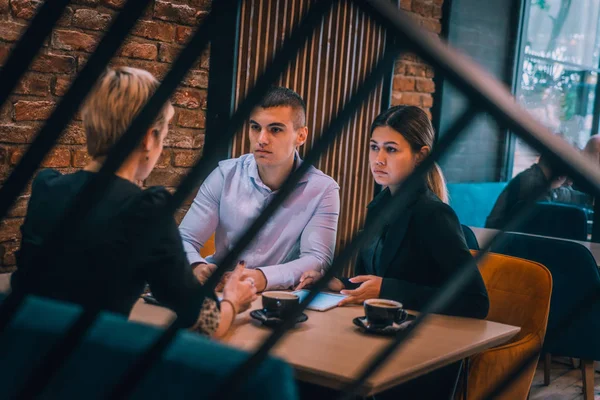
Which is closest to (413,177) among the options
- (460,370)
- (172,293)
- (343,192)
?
(172,293)

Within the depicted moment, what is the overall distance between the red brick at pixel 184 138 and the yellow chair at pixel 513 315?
1523mm

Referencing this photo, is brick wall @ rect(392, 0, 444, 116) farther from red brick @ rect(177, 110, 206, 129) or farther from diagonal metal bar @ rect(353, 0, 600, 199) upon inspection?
diagonal metal bar @ rect(353, 0, 600, 199)

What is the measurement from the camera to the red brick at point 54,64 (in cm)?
275

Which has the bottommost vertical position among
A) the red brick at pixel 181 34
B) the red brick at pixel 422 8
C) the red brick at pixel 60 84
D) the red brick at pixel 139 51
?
the red brick at pixel 60 84

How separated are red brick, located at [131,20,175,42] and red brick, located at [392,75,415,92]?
1.91 metres

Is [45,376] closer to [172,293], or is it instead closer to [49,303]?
[49,303]

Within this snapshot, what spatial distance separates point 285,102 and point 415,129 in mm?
577

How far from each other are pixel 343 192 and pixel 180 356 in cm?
360

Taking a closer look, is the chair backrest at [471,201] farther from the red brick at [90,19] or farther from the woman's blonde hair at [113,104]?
the woman's blonde hair at [113,104]

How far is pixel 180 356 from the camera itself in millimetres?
785

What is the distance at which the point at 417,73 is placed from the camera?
192 inches

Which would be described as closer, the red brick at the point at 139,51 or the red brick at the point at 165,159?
the red brick at the point at 139,51

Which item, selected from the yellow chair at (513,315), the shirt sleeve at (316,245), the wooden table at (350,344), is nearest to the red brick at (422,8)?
the shirt sleeve at (316,245)

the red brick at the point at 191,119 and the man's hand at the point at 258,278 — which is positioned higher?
the red brick at the point at 191,119
